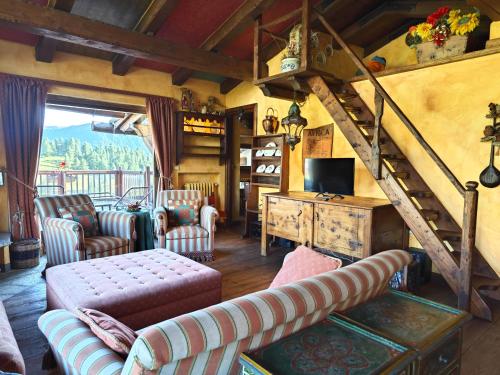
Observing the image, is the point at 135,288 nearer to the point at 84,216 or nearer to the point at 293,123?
the point at 84,216

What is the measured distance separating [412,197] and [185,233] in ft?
9.25

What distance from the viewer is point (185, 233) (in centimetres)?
420

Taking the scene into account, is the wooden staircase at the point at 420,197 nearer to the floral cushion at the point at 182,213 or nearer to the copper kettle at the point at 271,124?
the copper kettle at the point at 271,124

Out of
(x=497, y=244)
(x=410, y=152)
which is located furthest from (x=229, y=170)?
(x=497, y=244)

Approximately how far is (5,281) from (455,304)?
4591 millimetres

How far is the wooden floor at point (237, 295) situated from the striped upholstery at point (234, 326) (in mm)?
1513

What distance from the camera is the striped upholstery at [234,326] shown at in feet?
2.85

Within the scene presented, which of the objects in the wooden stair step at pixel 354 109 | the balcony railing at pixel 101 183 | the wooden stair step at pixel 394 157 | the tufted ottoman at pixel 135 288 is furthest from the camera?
the balcony railing at pixel 101 183

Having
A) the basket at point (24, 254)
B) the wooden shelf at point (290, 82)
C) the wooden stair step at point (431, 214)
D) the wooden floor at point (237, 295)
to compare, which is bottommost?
the wooden floor at point (237, 295)

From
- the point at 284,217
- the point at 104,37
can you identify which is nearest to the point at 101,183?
the point at 104,37

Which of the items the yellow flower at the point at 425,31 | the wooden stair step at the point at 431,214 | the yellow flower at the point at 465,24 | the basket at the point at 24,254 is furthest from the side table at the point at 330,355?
the basket at the point at 24,254

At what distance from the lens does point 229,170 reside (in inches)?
261

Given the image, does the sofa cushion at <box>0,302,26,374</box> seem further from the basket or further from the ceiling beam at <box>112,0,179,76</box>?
the ceiling beam at <box>112,0,179,76</box>

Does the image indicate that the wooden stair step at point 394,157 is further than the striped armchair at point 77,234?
Yes
